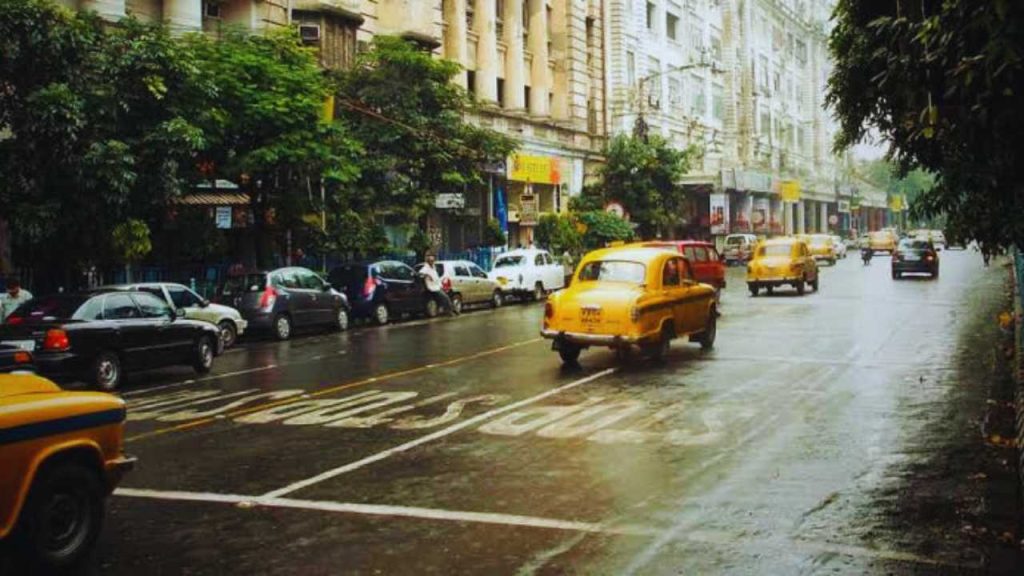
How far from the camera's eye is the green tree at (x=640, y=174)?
1900 inches

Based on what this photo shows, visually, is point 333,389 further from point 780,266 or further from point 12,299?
point 780,266

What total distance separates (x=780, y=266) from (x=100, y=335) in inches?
885

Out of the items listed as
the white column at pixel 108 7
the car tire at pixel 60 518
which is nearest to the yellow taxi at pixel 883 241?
the white column at pixel 108 7

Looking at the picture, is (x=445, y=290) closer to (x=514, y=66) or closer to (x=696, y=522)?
(x=514, y=66)

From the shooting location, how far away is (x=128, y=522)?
280 inches

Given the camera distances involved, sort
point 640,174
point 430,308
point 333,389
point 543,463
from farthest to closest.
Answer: point 640,174 < point 430,308 < point 333,389 < point 543,463

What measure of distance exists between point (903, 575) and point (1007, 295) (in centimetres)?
2645

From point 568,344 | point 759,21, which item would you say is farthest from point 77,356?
point 759,21

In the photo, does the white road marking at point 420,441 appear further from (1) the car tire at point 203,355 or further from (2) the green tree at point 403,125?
(2) the green tree at point 403,125

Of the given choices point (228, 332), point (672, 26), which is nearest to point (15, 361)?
point (228, 332)

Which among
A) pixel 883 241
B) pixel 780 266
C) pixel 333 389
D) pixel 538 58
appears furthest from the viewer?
pixel 883 241

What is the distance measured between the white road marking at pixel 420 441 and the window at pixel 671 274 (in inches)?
102

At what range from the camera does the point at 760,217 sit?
74.6m

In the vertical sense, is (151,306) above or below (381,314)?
above
